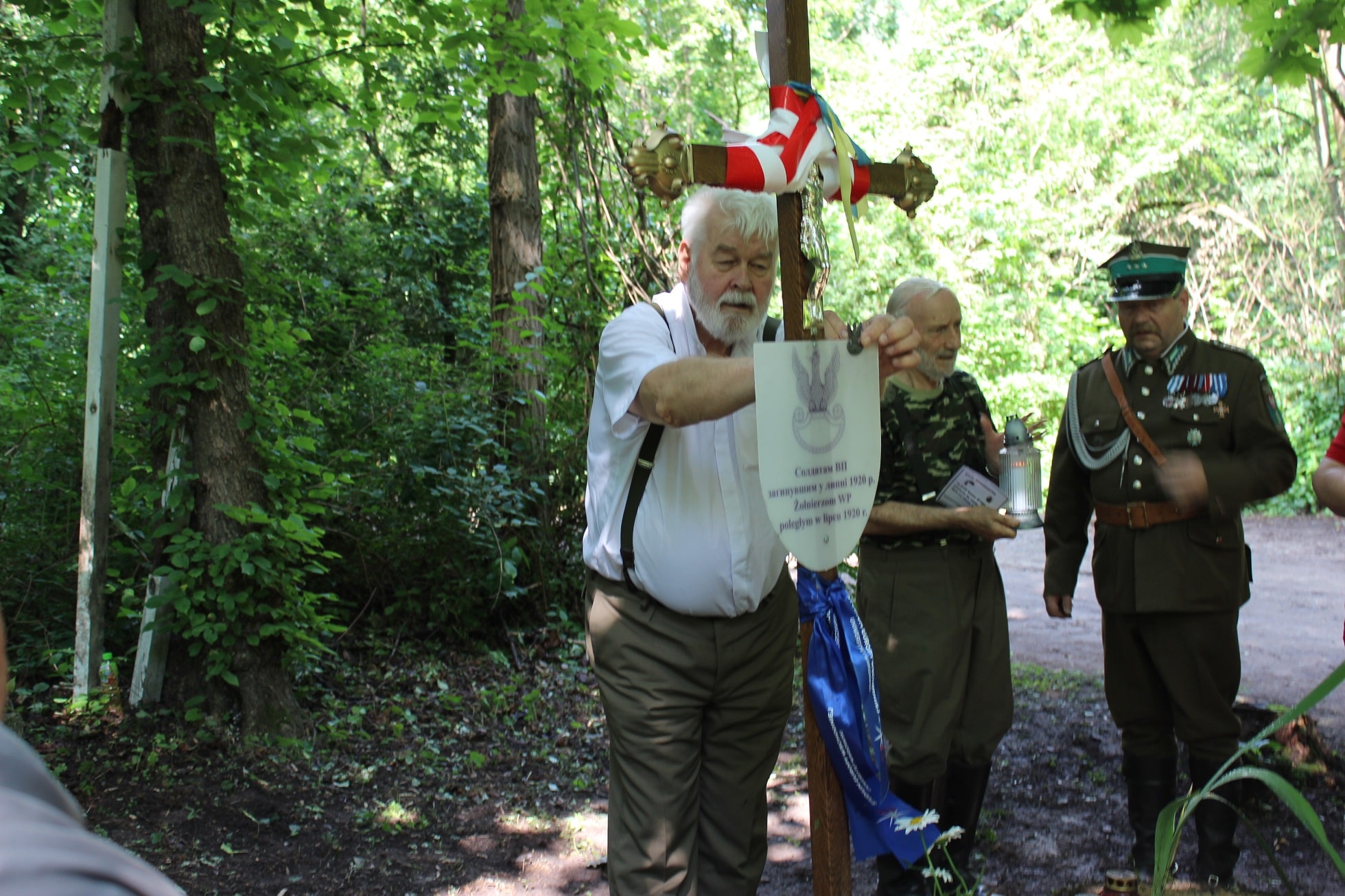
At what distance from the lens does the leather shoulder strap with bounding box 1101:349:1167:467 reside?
349 centimetres

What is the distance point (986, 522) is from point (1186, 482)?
68cm

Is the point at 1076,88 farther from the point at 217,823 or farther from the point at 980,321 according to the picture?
the point at 217,823

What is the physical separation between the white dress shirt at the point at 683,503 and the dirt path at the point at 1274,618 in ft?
12.6

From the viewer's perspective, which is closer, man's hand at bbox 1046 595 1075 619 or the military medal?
the military medal

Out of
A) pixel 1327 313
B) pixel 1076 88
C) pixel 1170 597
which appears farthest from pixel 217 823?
pixel 1076 88

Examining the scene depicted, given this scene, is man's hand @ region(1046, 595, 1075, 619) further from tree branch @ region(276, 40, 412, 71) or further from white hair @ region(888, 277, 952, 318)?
tree branch @ region(276, 40, 412, 71)

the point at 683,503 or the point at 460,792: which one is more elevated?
the point at 683,503

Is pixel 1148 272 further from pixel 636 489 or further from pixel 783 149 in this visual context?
pixel 636 489

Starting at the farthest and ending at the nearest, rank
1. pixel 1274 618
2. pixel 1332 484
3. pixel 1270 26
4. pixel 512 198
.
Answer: pixel 1274 618 → pixel 512 198 → pixel 1270 26 → pixel 1332 484

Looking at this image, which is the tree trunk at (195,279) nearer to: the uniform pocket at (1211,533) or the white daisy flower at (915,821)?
the white daisy flower at (915,821)

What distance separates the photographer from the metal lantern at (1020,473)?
323 centimetres

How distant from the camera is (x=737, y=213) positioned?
249 cm

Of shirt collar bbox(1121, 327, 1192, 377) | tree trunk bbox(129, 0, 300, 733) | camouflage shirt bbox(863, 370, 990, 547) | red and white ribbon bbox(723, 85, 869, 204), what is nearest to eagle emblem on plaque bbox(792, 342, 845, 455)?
red and white ribbon bbox(723, 85, 869, 204)

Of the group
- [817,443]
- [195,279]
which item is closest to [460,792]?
[195,279]
